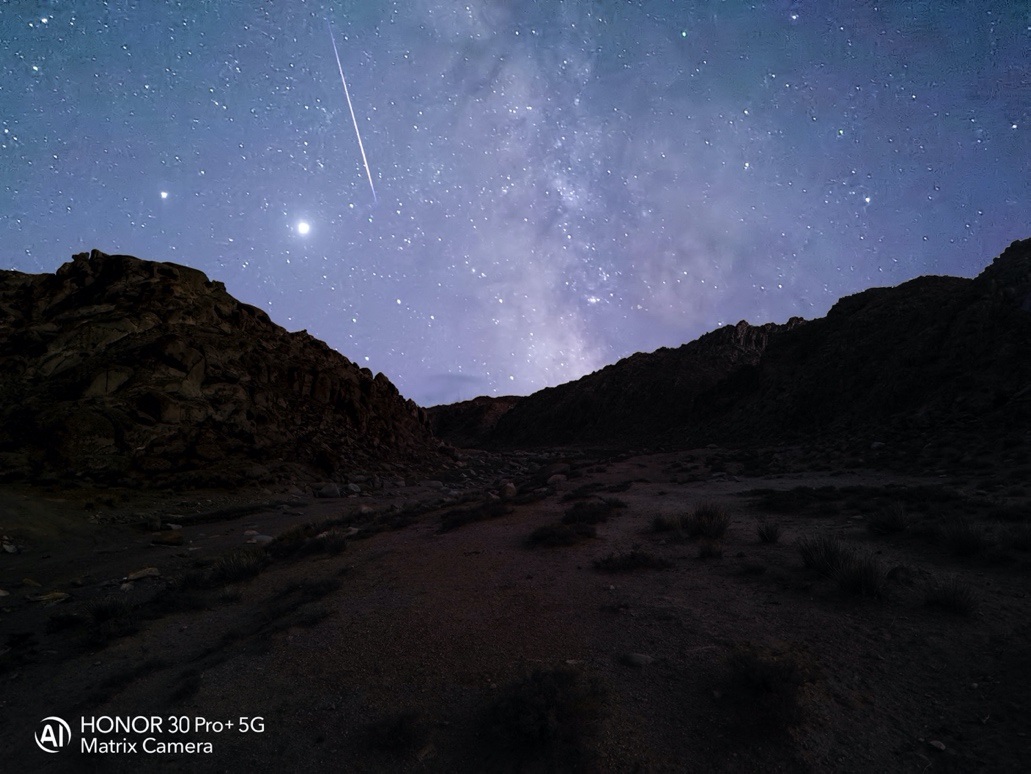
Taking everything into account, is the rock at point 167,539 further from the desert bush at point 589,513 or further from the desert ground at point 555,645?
the desert bush at point 589,513

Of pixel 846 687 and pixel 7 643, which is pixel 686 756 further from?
pixel 7 643

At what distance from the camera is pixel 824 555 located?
23.5 ft

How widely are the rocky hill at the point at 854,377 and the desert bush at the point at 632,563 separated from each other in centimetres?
2076

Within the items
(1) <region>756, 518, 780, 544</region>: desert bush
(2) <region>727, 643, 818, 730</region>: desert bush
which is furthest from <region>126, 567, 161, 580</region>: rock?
(1) <region>756, 518, 780, 544</region>: desert bush

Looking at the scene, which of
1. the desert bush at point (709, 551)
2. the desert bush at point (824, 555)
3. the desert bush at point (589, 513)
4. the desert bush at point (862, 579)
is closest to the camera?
the desert bush at point (862, 579)

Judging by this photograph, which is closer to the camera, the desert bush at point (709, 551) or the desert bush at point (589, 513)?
the desert bush at point (709, 551)

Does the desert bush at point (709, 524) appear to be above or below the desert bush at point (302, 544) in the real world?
below

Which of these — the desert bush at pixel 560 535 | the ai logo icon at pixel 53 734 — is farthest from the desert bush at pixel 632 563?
the ai logo icon at pixel 53 734

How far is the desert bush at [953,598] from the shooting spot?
18.7 ft

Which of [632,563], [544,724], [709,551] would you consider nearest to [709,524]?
[709,551]

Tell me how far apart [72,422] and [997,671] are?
24.2 meters

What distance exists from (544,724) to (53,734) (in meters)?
5.01

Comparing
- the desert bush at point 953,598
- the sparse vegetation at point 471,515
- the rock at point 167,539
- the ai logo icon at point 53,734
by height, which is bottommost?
the desert bush at point 953,598

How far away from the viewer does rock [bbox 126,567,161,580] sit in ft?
32.4
